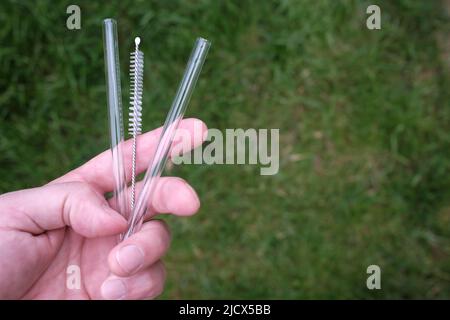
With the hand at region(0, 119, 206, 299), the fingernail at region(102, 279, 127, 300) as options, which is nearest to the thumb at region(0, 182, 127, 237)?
the hand at region(0, 119, 206, 299)

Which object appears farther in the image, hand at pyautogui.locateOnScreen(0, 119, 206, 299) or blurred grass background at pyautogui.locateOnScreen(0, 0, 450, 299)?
blurred grass background at pyautogui.locateOnScreen(0, 0, 450, 299)

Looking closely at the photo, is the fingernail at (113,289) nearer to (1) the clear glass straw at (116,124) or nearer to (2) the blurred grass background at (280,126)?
(1) the clear glass straw at (116,124)

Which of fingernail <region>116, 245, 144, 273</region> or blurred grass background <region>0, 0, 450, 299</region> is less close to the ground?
blurred grass background <region>0, 0, 450, 299</region>

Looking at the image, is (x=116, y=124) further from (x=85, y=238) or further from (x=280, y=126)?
(x=280, y=126)
